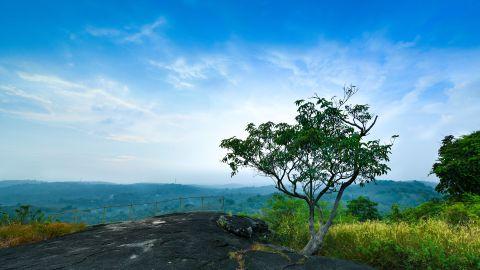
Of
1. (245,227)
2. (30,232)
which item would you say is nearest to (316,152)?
(245,227)

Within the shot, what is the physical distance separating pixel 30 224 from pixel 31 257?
18.9 feet

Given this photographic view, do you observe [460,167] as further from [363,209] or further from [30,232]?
[30,232]

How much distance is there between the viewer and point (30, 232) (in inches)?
582

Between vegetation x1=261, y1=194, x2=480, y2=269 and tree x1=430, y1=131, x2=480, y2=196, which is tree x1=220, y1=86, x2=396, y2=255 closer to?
vegetation x1=261, y1=194, x2=480, y2=269

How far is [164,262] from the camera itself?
1048cm

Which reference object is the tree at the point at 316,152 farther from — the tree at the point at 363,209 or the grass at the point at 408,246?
the tree at the point at 363,209

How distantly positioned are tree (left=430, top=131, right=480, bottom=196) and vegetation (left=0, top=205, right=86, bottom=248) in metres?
32.0

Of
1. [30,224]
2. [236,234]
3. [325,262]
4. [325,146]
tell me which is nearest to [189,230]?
[236,234]

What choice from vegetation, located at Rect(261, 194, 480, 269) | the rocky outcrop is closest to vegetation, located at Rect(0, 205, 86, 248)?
the rocky outcrop

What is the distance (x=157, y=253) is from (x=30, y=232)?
813cm

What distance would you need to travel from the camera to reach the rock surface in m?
10.4

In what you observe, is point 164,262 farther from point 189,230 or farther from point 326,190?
point 326,190

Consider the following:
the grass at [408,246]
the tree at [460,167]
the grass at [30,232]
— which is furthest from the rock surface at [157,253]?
the tree at [460,167]

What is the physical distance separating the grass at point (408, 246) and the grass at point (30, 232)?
540 inches
